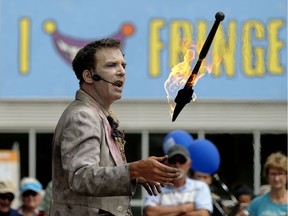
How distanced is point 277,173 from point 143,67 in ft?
32.6

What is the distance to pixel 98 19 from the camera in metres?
19.9

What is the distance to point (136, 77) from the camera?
779 inches

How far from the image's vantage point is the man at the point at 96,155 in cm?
548

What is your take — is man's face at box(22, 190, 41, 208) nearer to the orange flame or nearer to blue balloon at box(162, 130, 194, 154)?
blue balloon at box(162, 130, 194, 154)

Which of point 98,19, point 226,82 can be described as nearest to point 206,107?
point 226,82

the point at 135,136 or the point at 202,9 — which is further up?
the point at 202,9

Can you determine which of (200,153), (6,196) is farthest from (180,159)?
(6,196)

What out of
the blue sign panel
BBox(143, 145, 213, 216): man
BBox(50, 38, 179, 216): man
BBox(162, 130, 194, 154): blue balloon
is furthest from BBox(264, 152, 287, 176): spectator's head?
the blue sign panel

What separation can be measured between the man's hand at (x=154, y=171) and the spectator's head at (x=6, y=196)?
4729 millimetres

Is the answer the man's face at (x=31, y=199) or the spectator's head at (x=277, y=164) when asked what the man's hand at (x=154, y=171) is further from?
the man's face at (x=31, y=199)

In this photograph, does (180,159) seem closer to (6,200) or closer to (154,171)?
(6,200)

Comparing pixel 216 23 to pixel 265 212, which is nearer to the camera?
pixel 216 23

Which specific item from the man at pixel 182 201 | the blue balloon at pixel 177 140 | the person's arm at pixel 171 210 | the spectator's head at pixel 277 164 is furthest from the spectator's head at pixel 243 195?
the person's arm at pixel 171 210

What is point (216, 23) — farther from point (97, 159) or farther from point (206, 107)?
point (206, 107)
